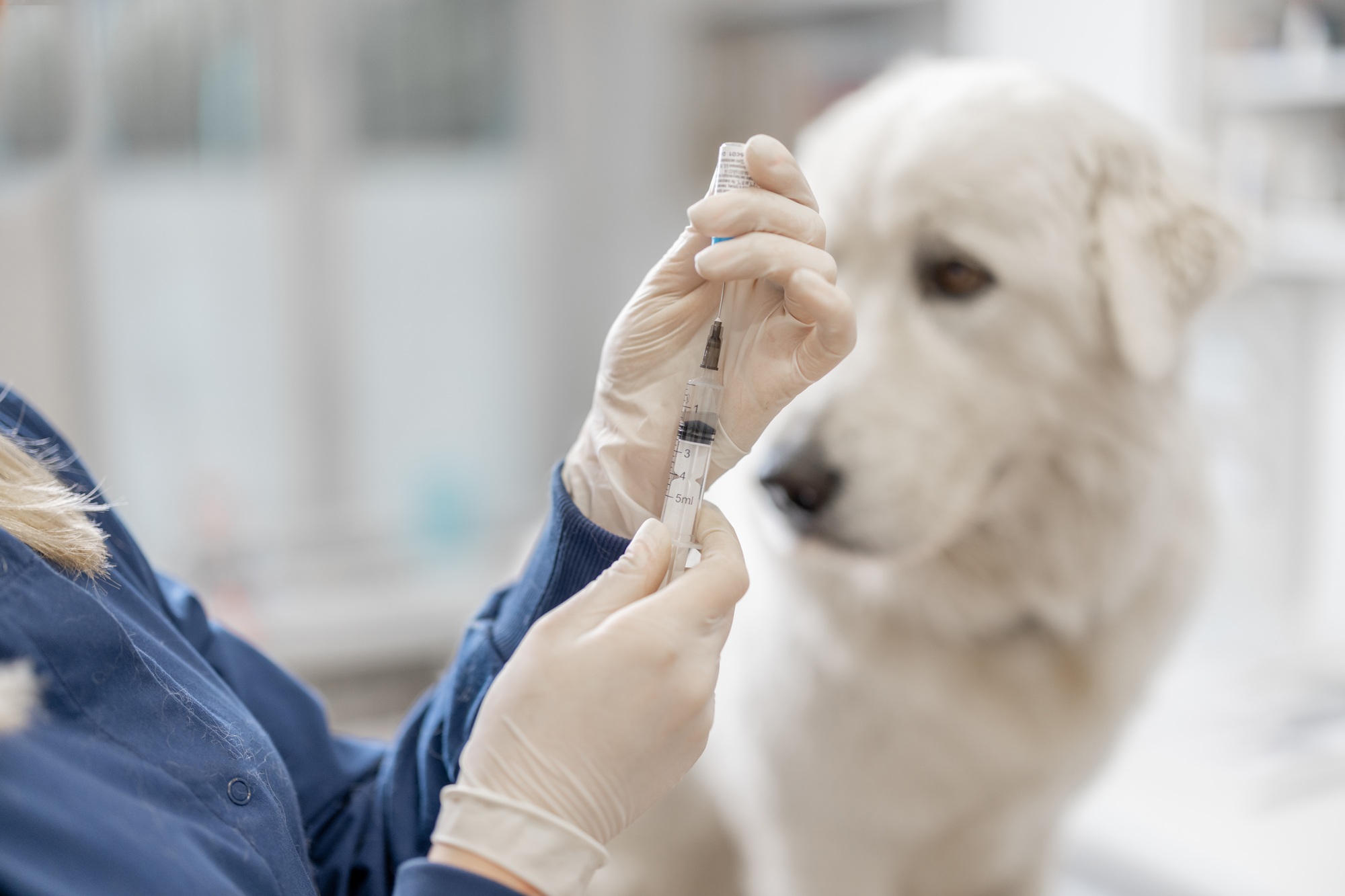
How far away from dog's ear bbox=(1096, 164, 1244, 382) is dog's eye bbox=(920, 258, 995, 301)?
11 centimetres

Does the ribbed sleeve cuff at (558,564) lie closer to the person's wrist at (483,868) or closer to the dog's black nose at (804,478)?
the person's wrist at (483,868)

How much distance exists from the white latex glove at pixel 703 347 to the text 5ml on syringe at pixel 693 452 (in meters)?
0.01

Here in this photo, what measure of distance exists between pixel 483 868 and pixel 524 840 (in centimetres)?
2

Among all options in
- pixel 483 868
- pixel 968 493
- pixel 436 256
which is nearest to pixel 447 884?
pixel 483 868

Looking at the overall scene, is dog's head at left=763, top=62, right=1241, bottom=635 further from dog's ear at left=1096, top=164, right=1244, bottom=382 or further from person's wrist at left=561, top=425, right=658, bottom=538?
person's wrist at left=561, top=425, right=658, bottom=538

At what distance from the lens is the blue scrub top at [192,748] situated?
17.8 inches

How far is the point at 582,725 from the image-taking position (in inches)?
20.5

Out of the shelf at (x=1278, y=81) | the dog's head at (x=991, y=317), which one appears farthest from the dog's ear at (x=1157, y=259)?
the shelf at (x=1278, y=81)

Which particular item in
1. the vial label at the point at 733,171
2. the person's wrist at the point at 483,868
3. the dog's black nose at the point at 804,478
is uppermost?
the vial label at the point at 733,171

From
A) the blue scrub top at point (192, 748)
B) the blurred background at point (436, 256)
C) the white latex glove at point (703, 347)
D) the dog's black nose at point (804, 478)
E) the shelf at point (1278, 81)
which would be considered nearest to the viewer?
the blue scrub top at point (192, 748)

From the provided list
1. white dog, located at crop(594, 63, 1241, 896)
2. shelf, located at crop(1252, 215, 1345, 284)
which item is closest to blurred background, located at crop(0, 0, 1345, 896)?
shelf, located at crop(1252, 215, 1345, 284)

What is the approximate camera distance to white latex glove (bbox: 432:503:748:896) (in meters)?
0.51

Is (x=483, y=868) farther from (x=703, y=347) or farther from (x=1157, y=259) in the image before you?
(x=1157, y=259)

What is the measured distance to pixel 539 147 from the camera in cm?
300
